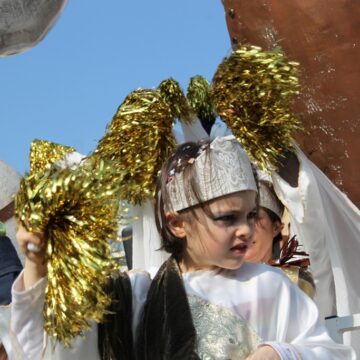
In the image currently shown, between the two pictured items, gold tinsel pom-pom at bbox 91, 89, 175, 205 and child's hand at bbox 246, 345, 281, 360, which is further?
gold tinsel pom-pom at bbox 91, 89, 175, 205

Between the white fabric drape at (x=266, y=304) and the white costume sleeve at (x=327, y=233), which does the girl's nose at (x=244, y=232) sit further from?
the white costume sleeve at (x=327, y=233)

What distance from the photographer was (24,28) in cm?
283

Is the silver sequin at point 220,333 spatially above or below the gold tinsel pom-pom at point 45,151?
below

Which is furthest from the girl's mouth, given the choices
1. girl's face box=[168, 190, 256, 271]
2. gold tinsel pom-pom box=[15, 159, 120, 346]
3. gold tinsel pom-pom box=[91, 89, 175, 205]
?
gold tinsel pom-pom box=[91, 89, 175, 205]

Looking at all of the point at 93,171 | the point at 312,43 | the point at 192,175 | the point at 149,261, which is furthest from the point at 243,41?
the point at 93,171

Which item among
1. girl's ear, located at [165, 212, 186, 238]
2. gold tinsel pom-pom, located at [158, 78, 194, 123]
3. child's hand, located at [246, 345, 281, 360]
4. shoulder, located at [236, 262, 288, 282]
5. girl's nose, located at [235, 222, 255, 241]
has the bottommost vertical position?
child's hand, located at [246, 345, 281, 360]

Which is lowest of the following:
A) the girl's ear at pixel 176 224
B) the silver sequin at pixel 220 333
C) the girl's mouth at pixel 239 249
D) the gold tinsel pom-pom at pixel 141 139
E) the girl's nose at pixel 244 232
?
the silver sequin at pixel 220 333

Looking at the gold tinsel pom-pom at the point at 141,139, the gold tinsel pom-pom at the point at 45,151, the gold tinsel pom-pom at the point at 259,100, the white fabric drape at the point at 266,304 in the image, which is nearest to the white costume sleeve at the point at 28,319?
the white fabric drape at the point at 266,304

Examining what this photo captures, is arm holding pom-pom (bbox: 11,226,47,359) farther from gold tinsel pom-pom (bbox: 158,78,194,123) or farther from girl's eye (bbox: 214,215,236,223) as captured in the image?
gold tinsel pom-pom (bbox: 158,78,194,123)

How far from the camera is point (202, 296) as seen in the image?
10.5 feet

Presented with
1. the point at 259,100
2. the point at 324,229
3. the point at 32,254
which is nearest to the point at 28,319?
the point at 32,254

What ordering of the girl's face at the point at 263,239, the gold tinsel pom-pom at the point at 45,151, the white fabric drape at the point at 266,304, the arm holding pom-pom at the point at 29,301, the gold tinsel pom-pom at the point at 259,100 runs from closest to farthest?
the arm holding pom-pom at the point at 29,301, the white fabric drape at the point at 266,304, the gold tinsel pom-pom at the point at 259,100, the girl's face at the point at 263,239, the gold tinsel pom-pom at the point at 45,151

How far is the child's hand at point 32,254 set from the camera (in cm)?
288

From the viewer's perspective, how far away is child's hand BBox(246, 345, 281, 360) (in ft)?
10.0
